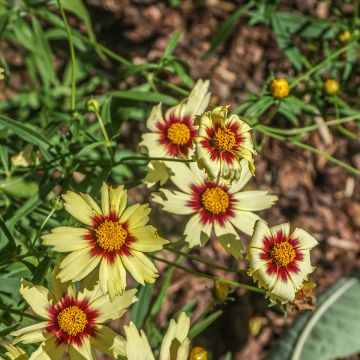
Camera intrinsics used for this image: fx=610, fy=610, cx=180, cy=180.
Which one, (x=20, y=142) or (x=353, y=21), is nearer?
(x=20, y=142)

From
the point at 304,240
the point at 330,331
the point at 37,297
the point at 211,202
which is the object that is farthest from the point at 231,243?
the point at 330,331

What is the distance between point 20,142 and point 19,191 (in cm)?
19

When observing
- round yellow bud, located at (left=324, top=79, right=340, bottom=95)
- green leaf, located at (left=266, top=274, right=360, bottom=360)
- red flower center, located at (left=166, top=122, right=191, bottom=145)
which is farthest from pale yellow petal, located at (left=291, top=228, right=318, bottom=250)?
green leaf, located at (left=266, top=274, right=360, bottom=360)

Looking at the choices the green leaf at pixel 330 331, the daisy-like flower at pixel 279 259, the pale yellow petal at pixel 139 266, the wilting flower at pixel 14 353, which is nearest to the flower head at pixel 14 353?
the wilting flower at pixel 14 353

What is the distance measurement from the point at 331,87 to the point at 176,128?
73 centimetres

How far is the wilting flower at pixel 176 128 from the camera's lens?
6.46ft

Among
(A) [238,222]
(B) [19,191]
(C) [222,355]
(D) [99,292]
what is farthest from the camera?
(C) [222,355]

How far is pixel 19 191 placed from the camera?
2193 millimetres

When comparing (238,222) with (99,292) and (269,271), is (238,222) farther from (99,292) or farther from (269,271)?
(99,292)

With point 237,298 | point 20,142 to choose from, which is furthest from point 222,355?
point 20,142

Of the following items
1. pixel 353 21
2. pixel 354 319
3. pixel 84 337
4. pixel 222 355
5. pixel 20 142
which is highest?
pixel 353 21

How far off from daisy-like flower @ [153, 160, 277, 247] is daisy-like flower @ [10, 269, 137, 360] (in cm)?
34

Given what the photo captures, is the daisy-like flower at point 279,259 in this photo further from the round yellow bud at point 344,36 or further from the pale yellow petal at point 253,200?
the round yellow bud at point 344,36

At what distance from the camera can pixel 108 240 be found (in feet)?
5.49
